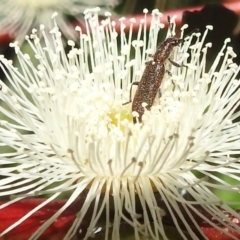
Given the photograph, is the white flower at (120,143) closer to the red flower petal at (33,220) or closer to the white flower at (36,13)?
the red flower petal at (33,220)

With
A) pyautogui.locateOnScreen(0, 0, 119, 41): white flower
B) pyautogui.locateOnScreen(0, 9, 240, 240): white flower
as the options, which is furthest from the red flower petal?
pyautogui.locateOnScreen(0, 0, 119, 41): white flower

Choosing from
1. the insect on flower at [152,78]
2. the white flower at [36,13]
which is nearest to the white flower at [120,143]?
the insect on flower at [152,78]

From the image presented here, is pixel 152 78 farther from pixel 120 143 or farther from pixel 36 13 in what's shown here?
pixel 36 13

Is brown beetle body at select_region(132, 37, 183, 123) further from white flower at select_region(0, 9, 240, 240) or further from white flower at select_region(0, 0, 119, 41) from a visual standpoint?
white flower at select_region(0, 0, 119, 41)

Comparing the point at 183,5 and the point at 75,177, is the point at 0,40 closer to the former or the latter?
the point at 183,5

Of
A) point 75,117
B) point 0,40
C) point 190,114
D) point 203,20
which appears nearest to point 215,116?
point 190,114
